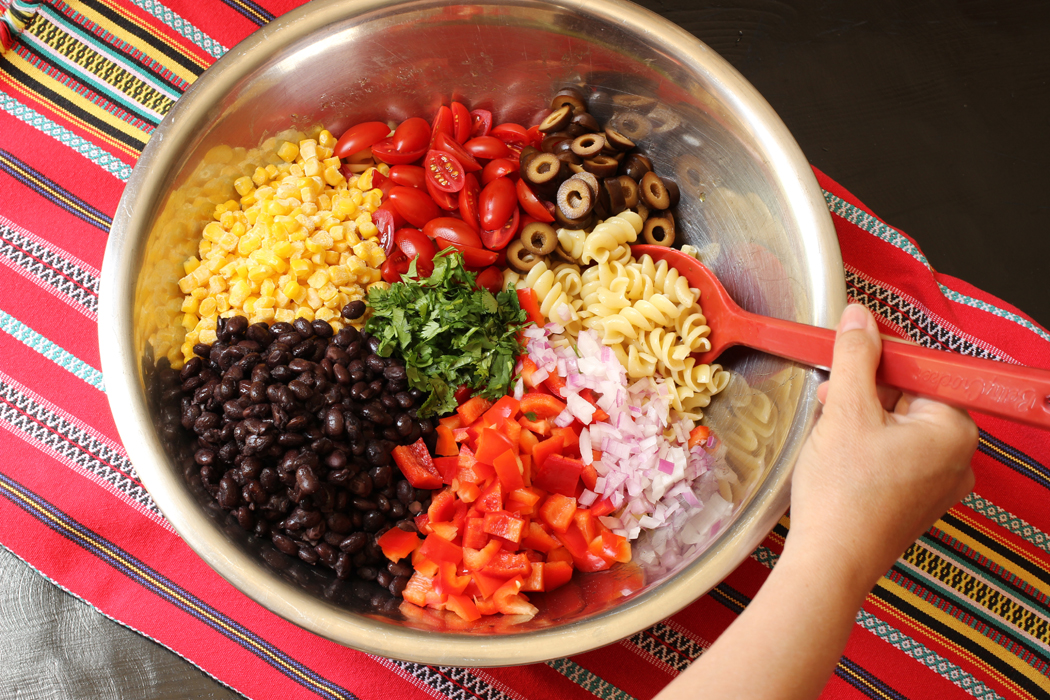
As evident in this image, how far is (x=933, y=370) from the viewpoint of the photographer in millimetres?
1704

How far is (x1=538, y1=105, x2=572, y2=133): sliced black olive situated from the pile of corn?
80 cm

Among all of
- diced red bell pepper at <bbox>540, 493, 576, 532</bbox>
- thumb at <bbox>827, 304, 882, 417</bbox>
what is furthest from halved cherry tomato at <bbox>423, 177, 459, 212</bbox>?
thumb at <bbox>827, 304, 882, 417</bbox>

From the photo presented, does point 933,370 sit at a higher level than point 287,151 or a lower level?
higher

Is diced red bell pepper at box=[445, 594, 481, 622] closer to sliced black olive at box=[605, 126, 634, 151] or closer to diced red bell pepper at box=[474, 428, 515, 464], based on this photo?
diced red bell pepper at box=[474, 428, 515, 464]

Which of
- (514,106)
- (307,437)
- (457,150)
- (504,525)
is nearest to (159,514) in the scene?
(307,437)

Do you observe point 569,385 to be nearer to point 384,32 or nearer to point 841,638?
point 841,638

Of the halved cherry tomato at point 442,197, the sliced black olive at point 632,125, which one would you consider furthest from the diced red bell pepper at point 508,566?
the sliced black olive at point 632,125

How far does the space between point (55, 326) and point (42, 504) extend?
0.73 metres

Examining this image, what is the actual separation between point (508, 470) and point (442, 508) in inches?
11.6

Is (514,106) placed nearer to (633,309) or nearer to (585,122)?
(585,122)

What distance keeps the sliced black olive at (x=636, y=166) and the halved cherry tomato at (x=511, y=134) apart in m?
0.44

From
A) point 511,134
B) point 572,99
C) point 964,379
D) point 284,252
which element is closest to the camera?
point 964,379

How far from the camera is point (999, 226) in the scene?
10.8 feet

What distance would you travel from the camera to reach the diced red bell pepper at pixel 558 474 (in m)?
2.31
